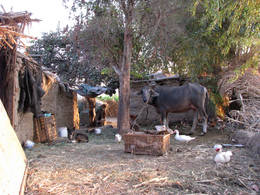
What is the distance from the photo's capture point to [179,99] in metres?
8.12

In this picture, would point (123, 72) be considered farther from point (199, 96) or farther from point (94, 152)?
point (94, 152)

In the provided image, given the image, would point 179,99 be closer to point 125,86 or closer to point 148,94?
point 148,94

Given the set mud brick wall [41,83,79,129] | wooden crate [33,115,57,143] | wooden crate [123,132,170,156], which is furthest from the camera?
mud brick wall [41,83,79,129]

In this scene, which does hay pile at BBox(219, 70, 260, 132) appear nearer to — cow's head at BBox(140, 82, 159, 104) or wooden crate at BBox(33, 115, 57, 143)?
cow's head at BBox(140, 82, 159, 104)

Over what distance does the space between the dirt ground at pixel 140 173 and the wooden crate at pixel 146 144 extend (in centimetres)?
15

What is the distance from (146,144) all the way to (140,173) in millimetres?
1346

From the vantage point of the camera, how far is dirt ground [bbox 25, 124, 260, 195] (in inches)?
116

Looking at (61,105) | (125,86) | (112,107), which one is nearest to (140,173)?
(125,86)

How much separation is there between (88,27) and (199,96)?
4318mm

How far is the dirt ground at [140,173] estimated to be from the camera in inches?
116

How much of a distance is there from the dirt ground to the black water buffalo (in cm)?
285

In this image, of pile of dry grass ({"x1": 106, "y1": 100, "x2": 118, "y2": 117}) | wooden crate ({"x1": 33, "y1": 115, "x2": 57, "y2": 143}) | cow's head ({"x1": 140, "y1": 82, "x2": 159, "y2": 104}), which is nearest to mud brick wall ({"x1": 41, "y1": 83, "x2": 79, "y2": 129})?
wooden crate ({"x1": 33, "y1": 115, "x2": 57, "y2": 143})

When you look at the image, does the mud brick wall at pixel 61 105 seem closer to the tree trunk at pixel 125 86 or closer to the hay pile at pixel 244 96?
the tree trunk at pixel 125 86

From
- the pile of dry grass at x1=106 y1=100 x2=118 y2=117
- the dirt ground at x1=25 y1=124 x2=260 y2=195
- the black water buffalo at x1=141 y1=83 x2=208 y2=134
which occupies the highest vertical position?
the black water buffalo at x1=141 y1=83 x2=208 y2=134
